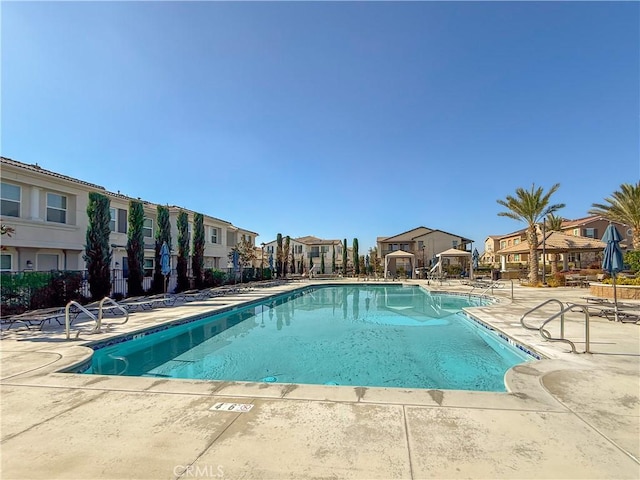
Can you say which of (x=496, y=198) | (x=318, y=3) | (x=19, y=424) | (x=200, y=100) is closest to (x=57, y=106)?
(x=200, y=100)

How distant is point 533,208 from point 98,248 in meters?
26.5

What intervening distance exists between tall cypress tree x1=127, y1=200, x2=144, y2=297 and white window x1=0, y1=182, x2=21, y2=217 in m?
4.31

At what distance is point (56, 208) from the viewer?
1590 centimetres

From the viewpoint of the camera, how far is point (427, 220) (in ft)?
158

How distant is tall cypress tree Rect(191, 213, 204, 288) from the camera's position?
22.3 m

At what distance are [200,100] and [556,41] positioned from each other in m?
13.8

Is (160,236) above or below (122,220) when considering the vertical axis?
below

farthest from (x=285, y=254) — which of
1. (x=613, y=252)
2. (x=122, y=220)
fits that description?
(x=613, y=252)

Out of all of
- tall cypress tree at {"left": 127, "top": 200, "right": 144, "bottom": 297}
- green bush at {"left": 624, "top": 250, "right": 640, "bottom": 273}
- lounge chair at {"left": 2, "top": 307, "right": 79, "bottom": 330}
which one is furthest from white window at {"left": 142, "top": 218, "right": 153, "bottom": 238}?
green bush at {"left": 624, "top": 250, "right": 640, "bottom": 273}

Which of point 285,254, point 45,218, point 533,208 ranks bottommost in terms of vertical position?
point 285,254

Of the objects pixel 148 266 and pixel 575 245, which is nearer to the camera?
pixel 148 266

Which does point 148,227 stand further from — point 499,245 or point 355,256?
point 499,245

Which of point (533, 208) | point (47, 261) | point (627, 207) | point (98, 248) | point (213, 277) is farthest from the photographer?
point (213, 277)

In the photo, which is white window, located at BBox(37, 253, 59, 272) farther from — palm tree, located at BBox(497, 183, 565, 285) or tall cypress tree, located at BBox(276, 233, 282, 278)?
palm tree, located at BBox(497, 183, 565, 285)
